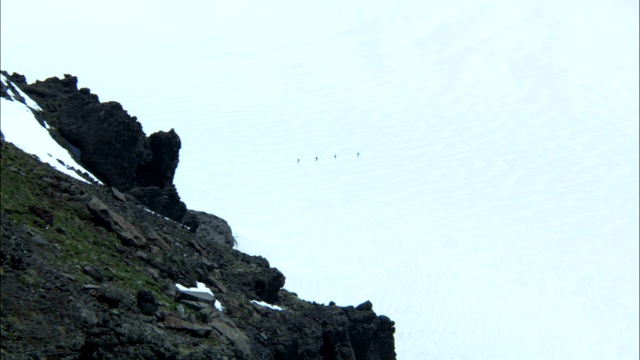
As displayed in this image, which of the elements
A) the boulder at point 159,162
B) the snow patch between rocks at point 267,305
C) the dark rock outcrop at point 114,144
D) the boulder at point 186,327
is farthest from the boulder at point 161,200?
the boulder at point 186,327

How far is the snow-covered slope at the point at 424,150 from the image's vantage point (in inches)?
1674

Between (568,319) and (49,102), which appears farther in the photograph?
(568,319)

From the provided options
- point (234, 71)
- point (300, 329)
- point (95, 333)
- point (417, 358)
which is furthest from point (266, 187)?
point (95, 333)

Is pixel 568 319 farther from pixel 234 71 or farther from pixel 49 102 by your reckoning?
pixel 234 71

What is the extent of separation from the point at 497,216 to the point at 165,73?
1178 inches

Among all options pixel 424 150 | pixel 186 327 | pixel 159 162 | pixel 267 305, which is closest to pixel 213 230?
pixel 159 162

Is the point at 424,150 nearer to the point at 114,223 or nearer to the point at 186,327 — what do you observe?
the point at 114,223

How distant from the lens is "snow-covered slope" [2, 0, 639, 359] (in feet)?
140

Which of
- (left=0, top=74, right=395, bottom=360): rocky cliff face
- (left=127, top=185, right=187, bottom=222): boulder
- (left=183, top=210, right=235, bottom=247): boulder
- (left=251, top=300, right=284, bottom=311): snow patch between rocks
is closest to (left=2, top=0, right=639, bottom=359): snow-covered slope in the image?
(left=183, top=210, right=235, bottom=247): boulder

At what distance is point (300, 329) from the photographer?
2048 cm

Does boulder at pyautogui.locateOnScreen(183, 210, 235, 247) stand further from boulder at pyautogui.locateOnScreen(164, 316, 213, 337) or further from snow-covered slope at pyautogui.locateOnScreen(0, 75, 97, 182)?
boulder at pyautogui.locateOnScreen(164, 316, 213, 337)

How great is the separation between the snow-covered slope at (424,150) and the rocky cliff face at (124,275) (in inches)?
488

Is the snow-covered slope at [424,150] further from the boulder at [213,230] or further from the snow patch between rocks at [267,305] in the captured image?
the snow patch between rocks at [267,305]

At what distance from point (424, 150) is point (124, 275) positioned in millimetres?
49176
